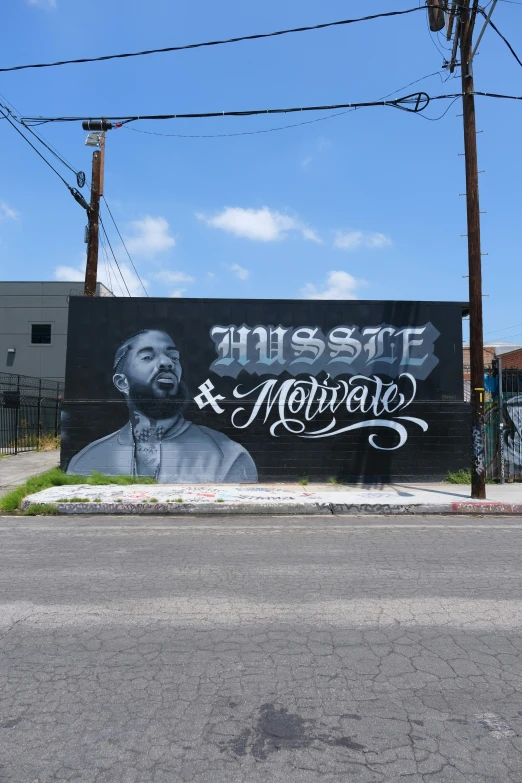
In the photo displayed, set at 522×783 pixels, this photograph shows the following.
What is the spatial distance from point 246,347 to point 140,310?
104 inches

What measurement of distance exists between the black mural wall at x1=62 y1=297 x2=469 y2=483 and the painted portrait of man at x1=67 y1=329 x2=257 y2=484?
0.02 meters

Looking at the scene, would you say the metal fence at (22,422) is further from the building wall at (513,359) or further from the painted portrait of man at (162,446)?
the building wall at (513,359)

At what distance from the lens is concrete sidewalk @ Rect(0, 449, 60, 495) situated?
14148 mm

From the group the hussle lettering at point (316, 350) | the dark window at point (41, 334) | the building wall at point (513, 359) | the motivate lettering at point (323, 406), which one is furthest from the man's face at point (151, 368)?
the building wall at point (513, 359)

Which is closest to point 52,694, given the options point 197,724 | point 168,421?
point 197,724

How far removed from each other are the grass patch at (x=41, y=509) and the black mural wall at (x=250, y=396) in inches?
128

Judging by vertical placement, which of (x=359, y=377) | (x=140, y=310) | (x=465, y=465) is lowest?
(x=465, y=465)

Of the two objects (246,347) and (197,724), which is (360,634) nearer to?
(197,724)

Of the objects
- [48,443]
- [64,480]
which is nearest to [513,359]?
[48,443]

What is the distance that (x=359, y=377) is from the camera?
14.3 m

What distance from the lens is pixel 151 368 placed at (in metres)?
14.2

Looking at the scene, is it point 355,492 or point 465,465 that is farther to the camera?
point 465,465

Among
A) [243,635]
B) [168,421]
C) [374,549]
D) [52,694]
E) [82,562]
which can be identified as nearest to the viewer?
[52,694]

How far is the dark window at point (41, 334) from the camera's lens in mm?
34312
